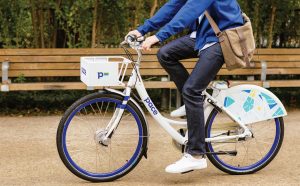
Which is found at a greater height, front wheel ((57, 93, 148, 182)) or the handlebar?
the handlebar

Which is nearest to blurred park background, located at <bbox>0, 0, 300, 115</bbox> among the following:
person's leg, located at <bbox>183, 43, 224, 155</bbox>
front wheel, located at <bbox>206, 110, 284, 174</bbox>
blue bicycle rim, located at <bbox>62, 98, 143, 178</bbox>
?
blue bicycle rim, located at <bbox>62, 98, 143, 178</bbox>

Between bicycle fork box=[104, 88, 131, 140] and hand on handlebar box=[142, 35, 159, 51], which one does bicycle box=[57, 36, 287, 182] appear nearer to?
bicycle fork box=[104, 88, 131, 140]

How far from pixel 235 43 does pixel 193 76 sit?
386mm

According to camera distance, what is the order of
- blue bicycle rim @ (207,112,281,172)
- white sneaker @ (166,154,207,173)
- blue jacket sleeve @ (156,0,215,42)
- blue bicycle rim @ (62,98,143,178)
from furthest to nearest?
blue bicycle rim @ (207,112,281,172), white sneaker @ (166,154,207,173), blue bicycle rim @ (62,98,143,178), blue jacket sleeve @ (156,0,215,42)

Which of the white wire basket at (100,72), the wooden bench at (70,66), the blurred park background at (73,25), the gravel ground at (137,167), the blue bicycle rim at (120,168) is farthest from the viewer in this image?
the blurred park background at (73,25)

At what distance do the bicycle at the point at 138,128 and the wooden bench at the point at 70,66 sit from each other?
8.27 ft

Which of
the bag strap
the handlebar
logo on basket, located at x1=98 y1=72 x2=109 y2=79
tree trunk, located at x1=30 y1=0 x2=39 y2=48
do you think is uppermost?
the bag strap

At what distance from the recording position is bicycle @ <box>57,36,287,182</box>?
487 centimetres

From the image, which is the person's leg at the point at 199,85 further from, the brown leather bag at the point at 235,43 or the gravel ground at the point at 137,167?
the gravel ground at the point at 137,167

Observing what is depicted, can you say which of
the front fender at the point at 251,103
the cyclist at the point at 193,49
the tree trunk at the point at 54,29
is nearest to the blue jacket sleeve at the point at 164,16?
the cyclist at the point at 193,49

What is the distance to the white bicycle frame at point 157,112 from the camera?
16.1 ft

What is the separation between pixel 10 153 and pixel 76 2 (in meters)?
2.63

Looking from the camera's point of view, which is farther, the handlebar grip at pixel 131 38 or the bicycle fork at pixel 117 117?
the bicycle fork at pixel 117 117

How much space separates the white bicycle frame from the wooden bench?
269 centimetres
